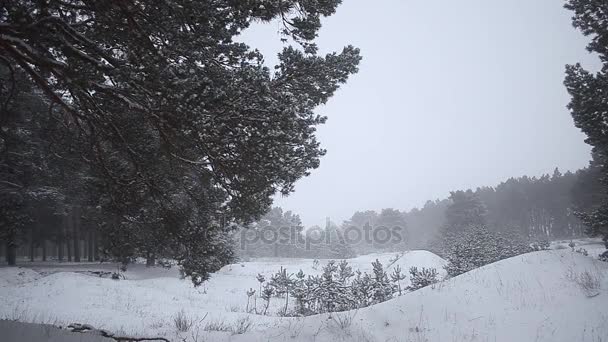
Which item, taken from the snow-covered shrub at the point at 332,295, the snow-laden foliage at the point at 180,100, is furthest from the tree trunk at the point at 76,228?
the snow-covered shrub at the point at 332,295

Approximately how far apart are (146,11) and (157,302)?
46.3ft

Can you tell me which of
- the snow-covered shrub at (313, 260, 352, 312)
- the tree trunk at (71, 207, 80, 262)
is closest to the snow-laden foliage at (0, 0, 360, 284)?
the snow-covered shrub at (313, 260, 352, 312)

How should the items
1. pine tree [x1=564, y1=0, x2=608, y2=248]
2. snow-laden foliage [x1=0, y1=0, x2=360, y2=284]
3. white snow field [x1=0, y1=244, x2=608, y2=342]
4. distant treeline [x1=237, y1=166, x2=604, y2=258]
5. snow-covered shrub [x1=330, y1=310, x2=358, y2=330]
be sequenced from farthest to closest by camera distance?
1. distant treeline [x1=237, y1=166, x2=604, y2=258]
2. pine tree [x1=564, y1=0, x2=608, y2=248]
3. snow-covered shrub [x1=330, y1=310, x2=358, y2=330]
4. white snow field [x1=0, y1=244, x2=608, y2=342]
5. snow-laden foliage [x1=0, y1=0, x2=360, y2=284]

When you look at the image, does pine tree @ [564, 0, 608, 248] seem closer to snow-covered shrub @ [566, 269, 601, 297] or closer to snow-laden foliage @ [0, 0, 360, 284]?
snow-covered shrub @ [566, 269, 601, 297]

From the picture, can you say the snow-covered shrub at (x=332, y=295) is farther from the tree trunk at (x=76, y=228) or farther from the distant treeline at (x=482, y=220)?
the distant treeline at (x=482, y=220)

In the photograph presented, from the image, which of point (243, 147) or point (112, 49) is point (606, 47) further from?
point (112, 49)

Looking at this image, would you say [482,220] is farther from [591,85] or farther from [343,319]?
[343,319]

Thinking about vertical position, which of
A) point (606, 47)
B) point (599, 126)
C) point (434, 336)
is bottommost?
point (434, 336)

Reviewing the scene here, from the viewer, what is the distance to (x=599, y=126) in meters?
10.5

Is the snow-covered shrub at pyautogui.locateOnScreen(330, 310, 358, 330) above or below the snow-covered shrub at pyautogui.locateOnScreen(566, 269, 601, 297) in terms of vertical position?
below

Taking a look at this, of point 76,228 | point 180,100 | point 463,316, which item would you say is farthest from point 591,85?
point 76,228

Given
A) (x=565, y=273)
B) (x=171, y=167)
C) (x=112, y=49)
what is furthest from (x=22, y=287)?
(x=565, y=273)

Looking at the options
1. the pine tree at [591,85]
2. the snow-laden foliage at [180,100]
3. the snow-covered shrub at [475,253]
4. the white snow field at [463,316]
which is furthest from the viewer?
the snow-covered shrub at [475,253]

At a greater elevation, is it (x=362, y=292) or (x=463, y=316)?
(x=463, y=316)
